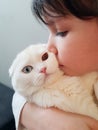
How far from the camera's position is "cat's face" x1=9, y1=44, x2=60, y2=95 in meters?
0.65

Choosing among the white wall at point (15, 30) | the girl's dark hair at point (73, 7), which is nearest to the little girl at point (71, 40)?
the girl's dark hair at point (73, 7)

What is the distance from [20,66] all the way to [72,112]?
173 mm

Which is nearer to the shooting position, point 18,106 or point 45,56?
point 45,56

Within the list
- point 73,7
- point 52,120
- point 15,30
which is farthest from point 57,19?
point 15,30

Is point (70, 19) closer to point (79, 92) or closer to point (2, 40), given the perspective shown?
point (79, 92)

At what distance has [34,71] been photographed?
656 mm

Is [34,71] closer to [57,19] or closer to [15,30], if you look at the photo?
[57,19]

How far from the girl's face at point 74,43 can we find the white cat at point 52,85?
20 millimetres

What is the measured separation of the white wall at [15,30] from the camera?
1.36 metres

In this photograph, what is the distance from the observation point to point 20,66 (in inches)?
26.3

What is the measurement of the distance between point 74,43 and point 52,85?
0.12 metres

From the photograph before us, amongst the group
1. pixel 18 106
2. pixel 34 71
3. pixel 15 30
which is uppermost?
pixel 34 71

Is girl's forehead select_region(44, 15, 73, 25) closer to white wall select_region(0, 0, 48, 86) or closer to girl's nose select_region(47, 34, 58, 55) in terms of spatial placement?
girl's nose select_region(47, 34, 58, 55)

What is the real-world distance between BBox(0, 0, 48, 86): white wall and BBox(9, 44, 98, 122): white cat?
0.61 metres
